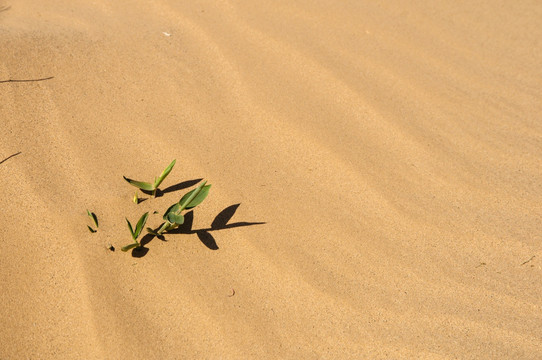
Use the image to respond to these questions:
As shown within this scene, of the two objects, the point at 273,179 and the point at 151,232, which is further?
the point at 273,179

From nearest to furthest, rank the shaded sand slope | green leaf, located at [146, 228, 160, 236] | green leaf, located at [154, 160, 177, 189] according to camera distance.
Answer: the shaded sand slope
green leaf, located at [146, 228, 160, 236]
green leaf, located at [154, 160, 177, 189]

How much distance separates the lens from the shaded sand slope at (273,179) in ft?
4.71

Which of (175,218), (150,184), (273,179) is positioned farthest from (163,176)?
(273,179)

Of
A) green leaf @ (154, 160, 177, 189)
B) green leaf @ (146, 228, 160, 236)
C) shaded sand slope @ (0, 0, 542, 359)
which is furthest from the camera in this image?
green leaf @ (154, 160, 177, 189)

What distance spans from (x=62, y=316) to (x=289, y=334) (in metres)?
0.57

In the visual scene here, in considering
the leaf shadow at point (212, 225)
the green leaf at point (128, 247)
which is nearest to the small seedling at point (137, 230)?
the green leaf at point (128, 247)

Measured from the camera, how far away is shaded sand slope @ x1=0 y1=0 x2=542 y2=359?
4.71 feet

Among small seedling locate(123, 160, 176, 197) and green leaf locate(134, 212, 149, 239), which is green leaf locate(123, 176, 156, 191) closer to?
small seedling locate(123, 160, 176, 197)

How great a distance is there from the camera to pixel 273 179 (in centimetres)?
185

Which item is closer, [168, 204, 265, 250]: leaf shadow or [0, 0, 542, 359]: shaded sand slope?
[0, 0, 542, 359]: shaded sand slope

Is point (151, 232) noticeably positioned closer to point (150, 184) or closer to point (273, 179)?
point (150, 184)

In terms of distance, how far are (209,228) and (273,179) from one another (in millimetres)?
303

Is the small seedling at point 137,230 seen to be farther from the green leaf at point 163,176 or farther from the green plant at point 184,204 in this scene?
the green leaf at point 163,176

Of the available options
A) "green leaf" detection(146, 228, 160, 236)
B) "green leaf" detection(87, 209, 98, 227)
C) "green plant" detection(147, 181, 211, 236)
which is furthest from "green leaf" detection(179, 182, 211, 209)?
"green leaf" detection(87, 209, 98, 227)
